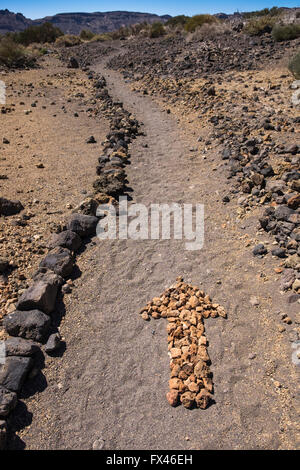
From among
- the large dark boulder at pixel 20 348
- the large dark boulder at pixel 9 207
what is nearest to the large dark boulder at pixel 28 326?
the large dark boulder at pixel 20 348

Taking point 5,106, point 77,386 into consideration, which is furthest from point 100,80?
point 77,386

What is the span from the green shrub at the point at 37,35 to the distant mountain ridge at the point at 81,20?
7474 centimetres

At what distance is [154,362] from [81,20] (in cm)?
14424

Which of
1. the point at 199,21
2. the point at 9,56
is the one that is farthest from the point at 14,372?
the point at 199,21

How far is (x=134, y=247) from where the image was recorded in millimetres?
5750

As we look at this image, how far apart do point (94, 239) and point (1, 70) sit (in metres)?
17.9

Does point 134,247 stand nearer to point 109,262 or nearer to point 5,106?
point 109,262

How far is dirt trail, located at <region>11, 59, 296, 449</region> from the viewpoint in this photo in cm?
310

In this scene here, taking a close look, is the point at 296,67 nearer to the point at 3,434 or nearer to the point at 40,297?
the point at 40,297

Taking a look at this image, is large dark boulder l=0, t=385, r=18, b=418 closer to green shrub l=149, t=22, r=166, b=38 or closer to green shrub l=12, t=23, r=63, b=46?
green shrub l=149, t=22, r=166, b=38

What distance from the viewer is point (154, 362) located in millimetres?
3789

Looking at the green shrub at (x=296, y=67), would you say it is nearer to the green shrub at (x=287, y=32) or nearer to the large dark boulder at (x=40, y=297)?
the green shrub at (x=287, y=32)

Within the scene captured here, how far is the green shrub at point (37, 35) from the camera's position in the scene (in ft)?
108

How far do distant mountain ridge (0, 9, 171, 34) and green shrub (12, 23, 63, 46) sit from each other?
7474cm
